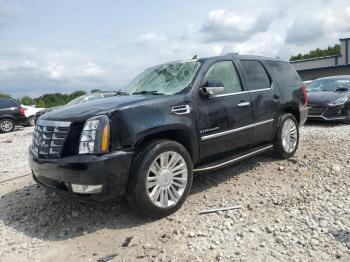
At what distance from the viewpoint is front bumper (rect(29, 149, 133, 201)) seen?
3.78 m

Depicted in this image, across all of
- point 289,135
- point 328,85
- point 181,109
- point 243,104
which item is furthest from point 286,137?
point 328,85

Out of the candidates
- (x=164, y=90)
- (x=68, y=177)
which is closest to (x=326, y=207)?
(x=164, y=90)

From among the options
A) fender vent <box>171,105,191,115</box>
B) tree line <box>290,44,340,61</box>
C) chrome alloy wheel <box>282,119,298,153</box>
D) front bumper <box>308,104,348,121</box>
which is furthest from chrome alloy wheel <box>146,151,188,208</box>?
tree line <box>290,44,340,61</box>

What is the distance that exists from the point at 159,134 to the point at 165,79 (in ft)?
3.82

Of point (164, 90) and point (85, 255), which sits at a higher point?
point (164, 90)

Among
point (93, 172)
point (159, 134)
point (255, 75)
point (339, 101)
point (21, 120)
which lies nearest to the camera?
point (93, 172)

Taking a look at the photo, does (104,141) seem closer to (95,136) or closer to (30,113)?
(95,136)

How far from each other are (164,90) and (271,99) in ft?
6.67

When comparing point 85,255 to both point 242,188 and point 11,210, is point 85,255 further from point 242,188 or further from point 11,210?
point 242,188

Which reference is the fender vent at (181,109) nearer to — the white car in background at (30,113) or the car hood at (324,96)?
the car hood at (324,96)

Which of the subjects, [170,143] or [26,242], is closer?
[26,242]

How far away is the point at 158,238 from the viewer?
3.83 meters

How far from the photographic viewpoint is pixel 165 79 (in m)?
5.23

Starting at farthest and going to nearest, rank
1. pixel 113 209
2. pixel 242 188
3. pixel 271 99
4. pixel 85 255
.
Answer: pixel 271 99
pixel 242 188
pixel 113 209
pixel 85 255
